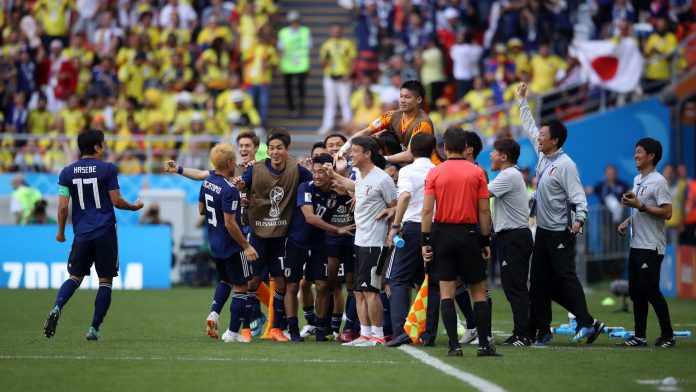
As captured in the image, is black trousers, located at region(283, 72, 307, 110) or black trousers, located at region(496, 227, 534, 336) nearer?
black trousers, located at region(496, 227, 534, 336)

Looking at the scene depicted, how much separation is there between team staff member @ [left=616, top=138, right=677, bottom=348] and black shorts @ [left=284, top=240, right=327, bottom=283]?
329 cm

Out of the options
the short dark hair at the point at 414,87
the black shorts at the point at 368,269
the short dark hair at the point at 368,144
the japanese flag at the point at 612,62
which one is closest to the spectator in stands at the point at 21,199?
the japanese flag at the point at 612,62

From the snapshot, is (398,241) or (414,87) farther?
(414,87)

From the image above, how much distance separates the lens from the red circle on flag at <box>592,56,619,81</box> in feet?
82.9

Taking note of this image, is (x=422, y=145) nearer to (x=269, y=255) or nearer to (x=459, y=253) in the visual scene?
(x=459, y=253)

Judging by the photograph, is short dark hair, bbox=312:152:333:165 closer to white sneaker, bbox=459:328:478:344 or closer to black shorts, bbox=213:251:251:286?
black shorts, bbox=213:251:251:286

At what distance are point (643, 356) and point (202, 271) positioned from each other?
48.1 feet

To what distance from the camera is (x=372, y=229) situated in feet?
42.0

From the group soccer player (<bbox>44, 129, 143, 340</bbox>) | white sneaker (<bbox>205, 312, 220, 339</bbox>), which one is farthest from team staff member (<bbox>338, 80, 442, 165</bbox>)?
soccer player (<bbox>44, 129, 143, 340</bbox>)

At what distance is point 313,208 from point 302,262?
0.63m

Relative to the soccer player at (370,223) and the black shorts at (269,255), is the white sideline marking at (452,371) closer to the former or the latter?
the soccer player at (370,223)

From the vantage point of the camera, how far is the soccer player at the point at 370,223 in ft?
41.8

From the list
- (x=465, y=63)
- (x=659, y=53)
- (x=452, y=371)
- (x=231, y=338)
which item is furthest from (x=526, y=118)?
(x=465, y=63)

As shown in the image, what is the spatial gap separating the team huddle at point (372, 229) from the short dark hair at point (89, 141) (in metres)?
0.02
